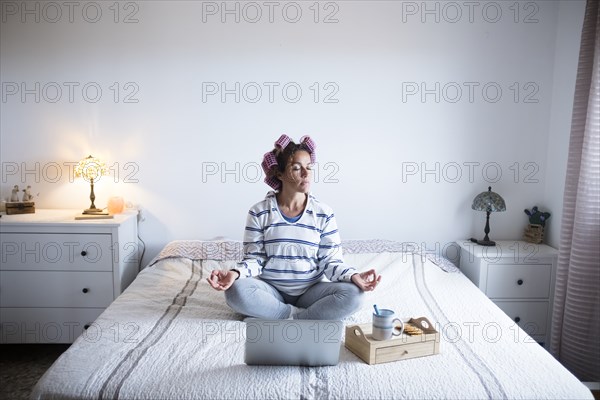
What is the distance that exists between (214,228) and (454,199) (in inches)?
57.3

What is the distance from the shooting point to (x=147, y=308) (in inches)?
85.0

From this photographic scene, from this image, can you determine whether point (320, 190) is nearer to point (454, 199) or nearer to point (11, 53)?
point (454, 199)

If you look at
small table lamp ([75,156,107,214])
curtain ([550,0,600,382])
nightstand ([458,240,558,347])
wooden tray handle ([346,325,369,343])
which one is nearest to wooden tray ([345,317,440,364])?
wooden tray handle ([346,325,369,343])

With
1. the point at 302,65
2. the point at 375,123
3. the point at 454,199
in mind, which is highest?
the point at 302,65

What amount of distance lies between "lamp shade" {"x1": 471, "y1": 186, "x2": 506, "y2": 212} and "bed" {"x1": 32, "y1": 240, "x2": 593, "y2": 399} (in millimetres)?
684

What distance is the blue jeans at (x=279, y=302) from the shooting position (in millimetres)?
1968

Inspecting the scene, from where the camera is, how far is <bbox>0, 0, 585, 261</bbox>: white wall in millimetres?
3053

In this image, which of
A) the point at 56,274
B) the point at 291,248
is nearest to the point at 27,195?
the point at 56,274

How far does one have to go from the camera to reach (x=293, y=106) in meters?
3.11

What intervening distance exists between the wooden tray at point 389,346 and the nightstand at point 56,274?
60.0 inches

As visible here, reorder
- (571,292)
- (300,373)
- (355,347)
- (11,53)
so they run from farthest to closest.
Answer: (11,53) < (571,292) < (355,347) < (300,373)

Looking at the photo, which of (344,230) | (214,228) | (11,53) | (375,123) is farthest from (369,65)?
(11,53)

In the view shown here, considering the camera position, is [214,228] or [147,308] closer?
[147,308]

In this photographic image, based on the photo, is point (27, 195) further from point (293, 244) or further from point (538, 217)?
point (538, 217)
